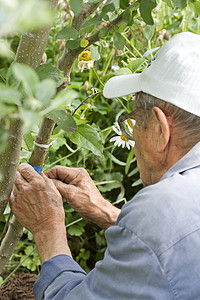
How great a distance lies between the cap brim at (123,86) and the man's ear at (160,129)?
3.4 inches

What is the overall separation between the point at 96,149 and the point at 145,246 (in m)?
0.36

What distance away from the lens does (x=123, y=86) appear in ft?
3.13

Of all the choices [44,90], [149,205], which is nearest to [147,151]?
[149,205]

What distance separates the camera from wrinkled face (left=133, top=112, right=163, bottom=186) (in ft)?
2.91

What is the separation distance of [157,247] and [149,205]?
0.07 metres

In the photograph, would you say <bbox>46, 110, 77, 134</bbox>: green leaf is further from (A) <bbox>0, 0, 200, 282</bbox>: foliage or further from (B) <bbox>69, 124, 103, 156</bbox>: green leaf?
(B) <bbox>69, 124, 103, 156</bbox>: green leaf

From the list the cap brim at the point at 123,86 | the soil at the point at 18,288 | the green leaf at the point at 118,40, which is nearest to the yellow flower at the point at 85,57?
the cap brim at the point at 123,86

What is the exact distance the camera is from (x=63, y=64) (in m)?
0.90

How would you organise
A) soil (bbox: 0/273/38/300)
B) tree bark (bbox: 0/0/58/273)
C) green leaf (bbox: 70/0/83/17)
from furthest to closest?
soil (bbox: 0/273/38/300), tree bark (bbox: 0/0/58/273), green leaf (bbox: 70/0/83/17)

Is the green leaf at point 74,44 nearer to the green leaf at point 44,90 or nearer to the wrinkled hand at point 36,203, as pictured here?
the wrinkled hand at point 36,203

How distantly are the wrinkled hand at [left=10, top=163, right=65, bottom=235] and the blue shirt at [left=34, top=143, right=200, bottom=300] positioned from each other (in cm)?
23

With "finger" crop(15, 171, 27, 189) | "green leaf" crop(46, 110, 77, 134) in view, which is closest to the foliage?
"green leaf" crop(46, 110, 77, 134)

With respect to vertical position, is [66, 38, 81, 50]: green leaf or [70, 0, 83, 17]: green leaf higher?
[70, 0, 83, 17]: green leaf

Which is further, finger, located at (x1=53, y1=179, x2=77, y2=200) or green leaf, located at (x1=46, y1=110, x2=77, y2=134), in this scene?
finger, located at (x1=53, y1=179, x2=77, y2=200)
